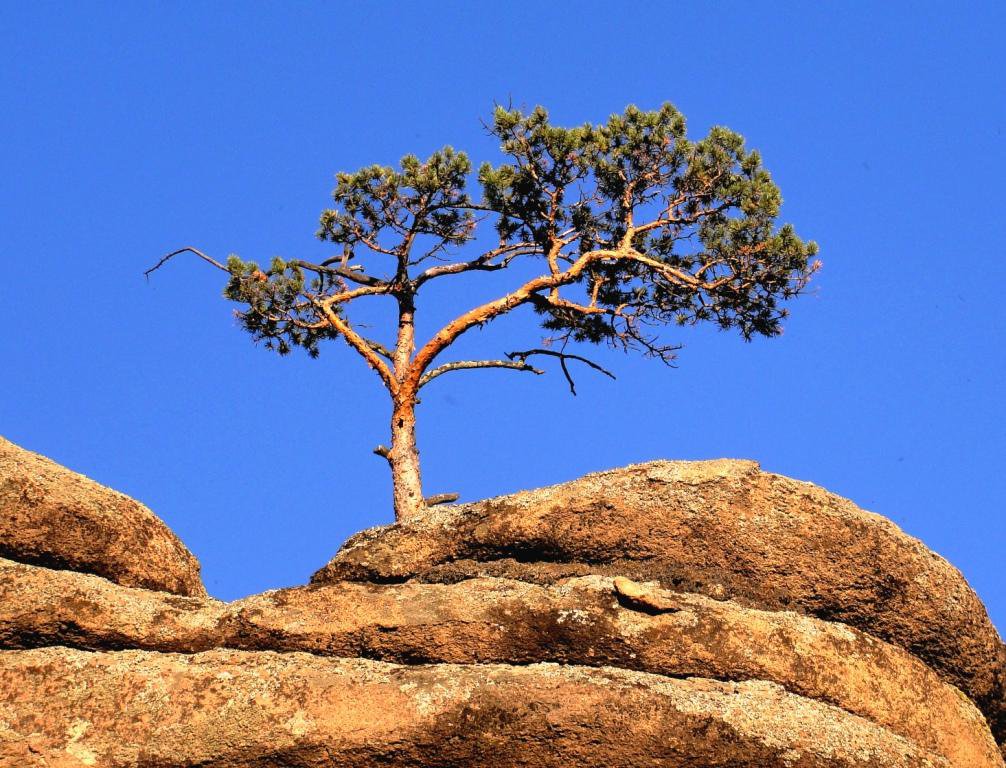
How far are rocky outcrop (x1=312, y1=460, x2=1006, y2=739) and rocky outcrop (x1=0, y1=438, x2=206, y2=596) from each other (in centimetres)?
159

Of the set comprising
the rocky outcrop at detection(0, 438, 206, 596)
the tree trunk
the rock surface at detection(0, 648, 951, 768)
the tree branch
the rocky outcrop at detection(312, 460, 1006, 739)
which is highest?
the tree branch

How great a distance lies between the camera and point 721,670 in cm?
996

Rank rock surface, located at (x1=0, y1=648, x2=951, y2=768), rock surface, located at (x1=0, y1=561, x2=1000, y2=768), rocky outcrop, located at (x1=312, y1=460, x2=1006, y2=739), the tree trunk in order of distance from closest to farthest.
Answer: rock surface, located at (x1=0, y1=648, x2=951, y2=768) < rock surface, located at (x1=0, y1=561, x2=1000, y2=768) < rocky outcrop, located at (x1=312, y1=460, x2=1006, y2=739) < the tree trunk

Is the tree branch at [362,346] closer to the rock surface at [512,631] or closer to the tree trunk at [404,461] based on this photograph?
the tree trunk at [404,461]

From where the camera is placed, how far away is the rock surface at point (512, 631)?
9961mm

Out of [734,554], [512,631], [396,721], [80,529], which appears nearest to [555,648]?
[512,631]

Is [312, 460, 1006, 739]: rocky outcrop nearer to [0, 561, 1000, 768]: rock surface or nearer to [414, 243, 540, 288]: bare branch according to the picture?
[0, 561, 1000, 768]: rock surface

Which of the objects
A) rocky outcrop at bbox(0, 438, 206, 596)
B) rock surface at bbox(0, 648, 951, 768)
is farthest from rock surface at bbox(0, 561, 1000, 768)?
rocky outcrop at bbox(0, 438, 206, 596)

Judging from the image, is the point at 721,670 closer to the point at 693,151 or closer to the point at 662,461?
the point at 662,461

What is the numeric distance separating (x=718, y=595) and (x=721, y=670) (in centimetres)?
95

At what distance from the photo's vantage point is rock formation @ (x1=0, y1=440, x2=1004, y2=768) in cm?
908

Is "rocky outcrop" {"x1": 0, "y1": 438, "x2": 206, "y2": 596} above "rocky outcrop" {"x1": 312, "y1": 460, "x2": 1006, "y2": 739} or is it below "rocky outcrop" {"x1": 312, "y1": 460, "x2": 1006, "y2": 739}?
above

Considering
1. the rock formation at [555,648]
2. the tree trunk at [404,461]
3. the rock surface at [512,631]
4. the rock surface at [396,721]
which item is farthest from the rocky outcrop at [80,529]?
the tree trunk at [404,461]

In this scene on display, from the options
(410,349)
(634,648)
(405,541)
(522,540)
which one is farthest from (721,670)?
(410,349)
